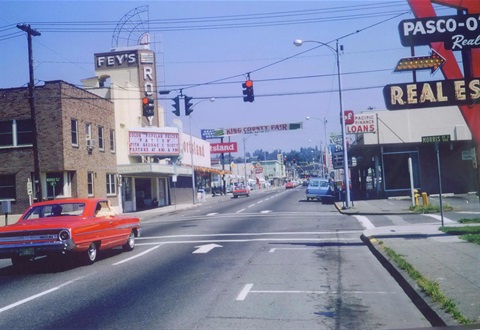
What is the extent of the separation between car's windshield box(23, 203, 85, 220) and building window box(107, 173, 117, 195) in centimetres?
2382

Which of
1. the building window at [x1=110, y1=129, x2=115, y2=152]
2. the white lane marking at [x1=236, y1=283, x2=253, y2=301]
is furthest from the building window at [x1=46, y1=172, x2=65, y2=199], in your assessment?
the white lane marking at [x1=236, y1=283, x2=253, y2=301]

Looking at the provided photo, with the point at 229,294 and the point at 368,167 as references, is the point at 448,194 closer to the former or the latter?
the point at 368,167

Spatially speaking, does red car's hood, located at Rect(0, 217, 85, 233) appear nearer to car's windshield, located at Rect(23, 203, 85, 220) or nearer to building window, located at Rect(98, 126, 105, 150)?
car's windshield, located at Rect(23, 203, 85, 220)

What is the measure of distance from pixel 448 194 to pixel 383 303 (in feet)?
95.3

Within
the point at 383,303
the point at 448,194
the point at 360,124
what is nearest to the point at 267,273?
the point at 383,303

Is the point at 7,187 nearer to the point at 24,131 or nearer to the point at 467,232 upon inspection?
the point at 24,131

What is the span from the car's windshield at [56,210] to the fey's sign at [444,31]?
9258 mm

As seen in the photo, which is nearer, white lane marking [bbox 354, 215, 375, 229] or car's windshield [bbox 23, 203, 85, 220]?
car's windshield [bbox 23, 203, 85, 220]

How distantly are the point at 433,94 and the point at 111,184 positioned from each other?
27129mm

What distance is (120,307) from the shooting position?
305 inches

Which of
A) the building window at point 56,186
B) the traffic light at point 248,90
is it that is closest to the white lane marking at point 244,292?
the traffic light at point 248,90

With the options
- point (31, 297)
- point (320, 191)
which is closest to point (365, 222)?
point (31, 297)

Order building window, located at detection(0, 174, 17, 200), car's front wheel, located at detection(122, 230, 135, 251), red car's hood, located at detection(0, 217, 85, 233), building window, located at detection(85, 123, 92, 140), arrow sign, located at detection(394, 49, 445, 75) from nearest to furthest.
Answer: red car's hood, located at detection(0, 217, 85, 233) < car's front wheel, located at detection(122, 230, 135, 251) < arrow sign, located at detection(394, 49, 445, 75) < building window, located at detection(0, 174, 17, 200) < building window, located at detection(85, 123, 92, 140)

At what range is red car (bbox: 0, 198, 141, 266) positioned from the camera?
1088 cm
